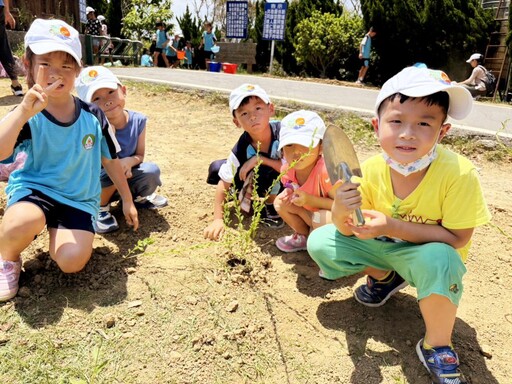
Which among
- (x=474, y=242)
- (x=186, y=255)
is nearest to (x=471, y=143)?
(x=474, y=242)

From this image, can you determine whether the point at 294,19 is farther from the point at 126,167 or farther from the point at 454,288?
the point at 454,288

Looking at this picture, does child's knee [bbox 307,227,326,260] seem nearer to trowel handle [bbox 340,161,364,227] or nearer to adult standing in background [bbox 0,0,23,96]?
trowel handle [bbox 340,161,364,227]

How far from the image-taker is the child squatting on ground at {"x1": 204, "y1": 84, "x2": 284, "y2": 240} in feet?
7.67

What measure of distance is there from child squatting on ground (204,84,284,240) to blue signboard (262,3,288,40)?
12035mm

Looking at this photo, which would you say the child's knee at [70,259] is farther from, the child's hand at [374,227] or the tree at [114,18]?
the tree at [114,18]

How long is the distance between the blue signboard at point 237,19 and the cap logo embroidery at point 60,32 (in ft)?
46.3

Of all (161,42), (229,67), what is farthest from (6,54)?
(161,42)

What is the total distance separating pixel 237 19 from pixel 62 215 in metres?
14.6

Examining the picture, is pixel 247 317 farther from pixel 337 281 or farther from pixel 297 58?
pixel 297 58

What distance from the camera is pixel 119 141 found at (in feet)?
8.28

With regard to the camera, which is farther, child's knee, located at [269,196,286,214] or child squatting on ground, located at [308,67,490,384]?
child's knee, located at [269,196,286,214]

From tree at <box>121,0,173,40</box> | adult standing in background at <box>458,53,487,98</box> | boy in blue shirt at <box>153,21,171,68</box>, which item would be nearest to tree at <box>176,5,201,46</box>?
tree at <box>121,0,173,40</box>

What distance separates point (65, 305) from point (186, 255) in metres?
0.59

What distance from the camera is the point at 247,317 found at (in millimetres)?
1683
